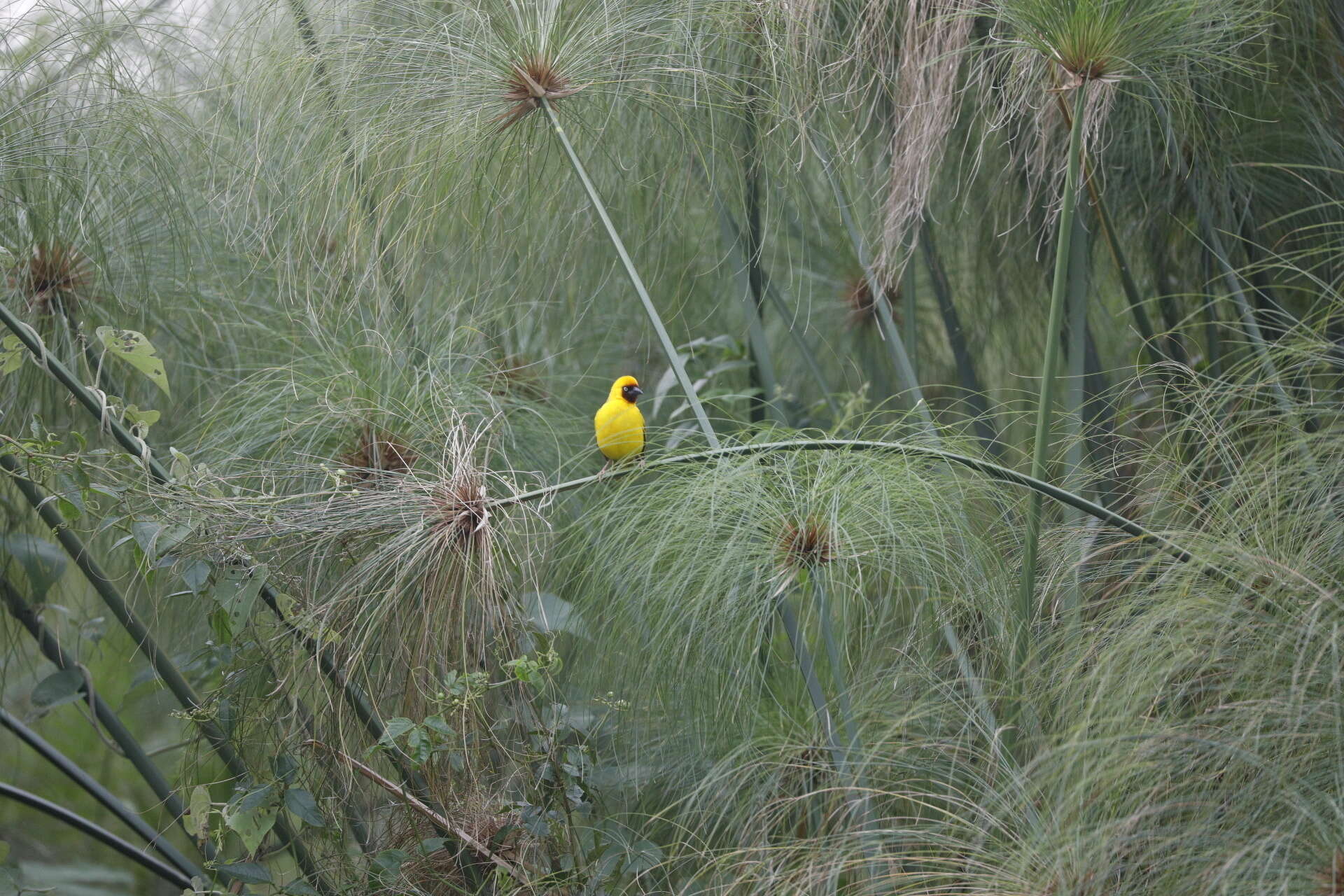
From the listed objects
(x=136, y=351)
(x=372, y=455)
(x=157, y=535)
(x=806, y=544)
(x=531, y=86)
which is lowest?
(x=806, y=544)

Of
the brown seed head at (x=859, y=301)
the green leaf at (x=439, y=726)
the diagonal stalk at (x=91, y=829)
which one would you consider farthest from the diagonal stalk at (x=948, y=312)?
the diagonal stalk at (x=91, y=829)

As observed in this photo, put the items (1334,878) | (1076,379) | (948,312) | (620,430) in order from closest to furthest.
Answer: (1334,878) < (1076,379) < (620,430) < (948,312)

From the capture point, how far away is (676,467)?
176 centimetres

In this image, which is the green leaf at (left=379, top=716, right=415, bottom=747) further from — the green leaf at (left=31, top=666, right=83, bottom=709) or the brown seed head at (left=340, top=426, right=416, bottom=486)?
the green leaf at (left=31, top=666, right=83, bottom=709)

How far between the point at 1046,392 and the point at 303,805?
124 centimetres

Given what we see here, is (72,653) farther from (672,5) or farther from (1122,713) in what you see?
(1122,713)

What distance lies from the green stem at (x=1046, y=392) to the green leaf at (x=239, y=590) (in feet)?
3.51

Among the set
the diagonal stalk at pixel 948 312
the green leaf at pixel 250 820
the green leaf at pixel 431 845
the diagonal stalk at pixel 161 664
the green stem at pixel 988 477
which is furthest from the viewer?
the diagonal stalk at pixel 948 312

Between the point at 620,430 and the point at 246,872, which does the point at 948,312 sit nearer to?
the point at 620,430

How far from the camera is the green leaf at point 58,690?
2.04 meters

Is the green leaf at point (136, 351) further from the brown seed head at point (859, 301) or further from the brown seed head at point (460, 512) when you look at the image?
the brown seed head at point (859, 301)

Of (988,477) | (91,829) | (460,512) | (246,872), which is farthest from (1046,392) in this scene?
(91,829)

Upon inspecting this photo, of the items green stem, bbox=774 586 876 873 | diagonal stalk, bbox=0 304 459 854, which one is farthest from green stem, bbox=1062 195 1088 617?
diagonal stalk, bbox=0 304 459 854

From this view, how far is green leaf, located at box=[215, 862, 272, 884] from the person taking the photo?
5.58 feet
